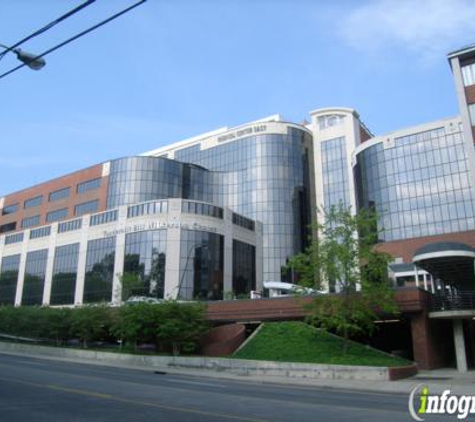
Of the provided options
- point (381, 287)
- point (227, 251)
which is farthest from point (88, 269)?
point (381, 287)

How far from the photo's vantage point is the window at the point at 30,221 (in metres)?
88.1

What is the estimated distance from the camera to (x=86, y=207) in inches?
3152

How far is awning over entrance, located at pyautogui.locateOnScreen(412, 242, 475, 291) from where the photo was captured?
3266cm

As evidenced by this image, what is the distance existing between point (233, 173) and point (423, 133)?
32493 millimetres

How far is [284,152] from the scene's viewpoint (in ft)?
277

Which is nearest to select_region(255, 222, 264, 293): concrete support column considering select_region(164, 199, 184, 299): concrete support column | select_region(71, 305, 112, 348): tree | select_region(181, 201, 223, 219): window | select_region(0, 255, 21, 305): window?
select_region(181, 201, 223, 219): window

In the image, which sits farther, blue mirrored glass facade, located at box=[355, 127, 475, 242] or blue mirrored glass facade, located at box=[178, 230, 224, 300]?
blue mirrored glass facade, located at box=[355, 127, 475, 242]

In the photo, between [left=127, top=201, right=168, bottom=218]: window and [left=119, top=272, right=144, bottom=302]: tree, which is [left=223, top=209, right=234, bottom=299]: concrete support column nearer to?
[left=127, top=201, right=168, bottom=218]: window

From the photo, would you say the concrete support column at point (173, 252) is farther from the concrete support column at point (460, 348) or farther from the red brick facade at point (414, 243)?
the concrete support column at point (460, 348)

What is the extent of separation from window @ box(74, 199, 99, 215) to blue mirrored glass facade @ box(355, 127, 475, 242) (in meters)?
43.1

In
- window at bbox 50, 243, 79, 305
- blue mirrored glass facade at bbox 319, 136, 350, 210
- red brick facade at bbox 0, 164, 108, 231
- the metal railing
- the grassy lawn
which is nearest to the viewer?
the grassy lawn

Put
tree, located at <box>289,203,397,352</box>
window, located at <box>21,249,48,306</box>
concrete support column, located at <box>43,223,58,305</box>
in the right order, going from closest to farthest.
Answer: tree, located at <box>289,203,397,352</box> < concrete support column, located at <box>43,223,58,305</box> < window, located at <box>21,249,48,306</box>

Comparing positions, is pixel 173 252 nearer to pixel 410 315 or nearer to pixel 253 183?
pixel 253 183

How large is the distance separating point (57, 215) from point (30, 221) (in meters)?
8.60
